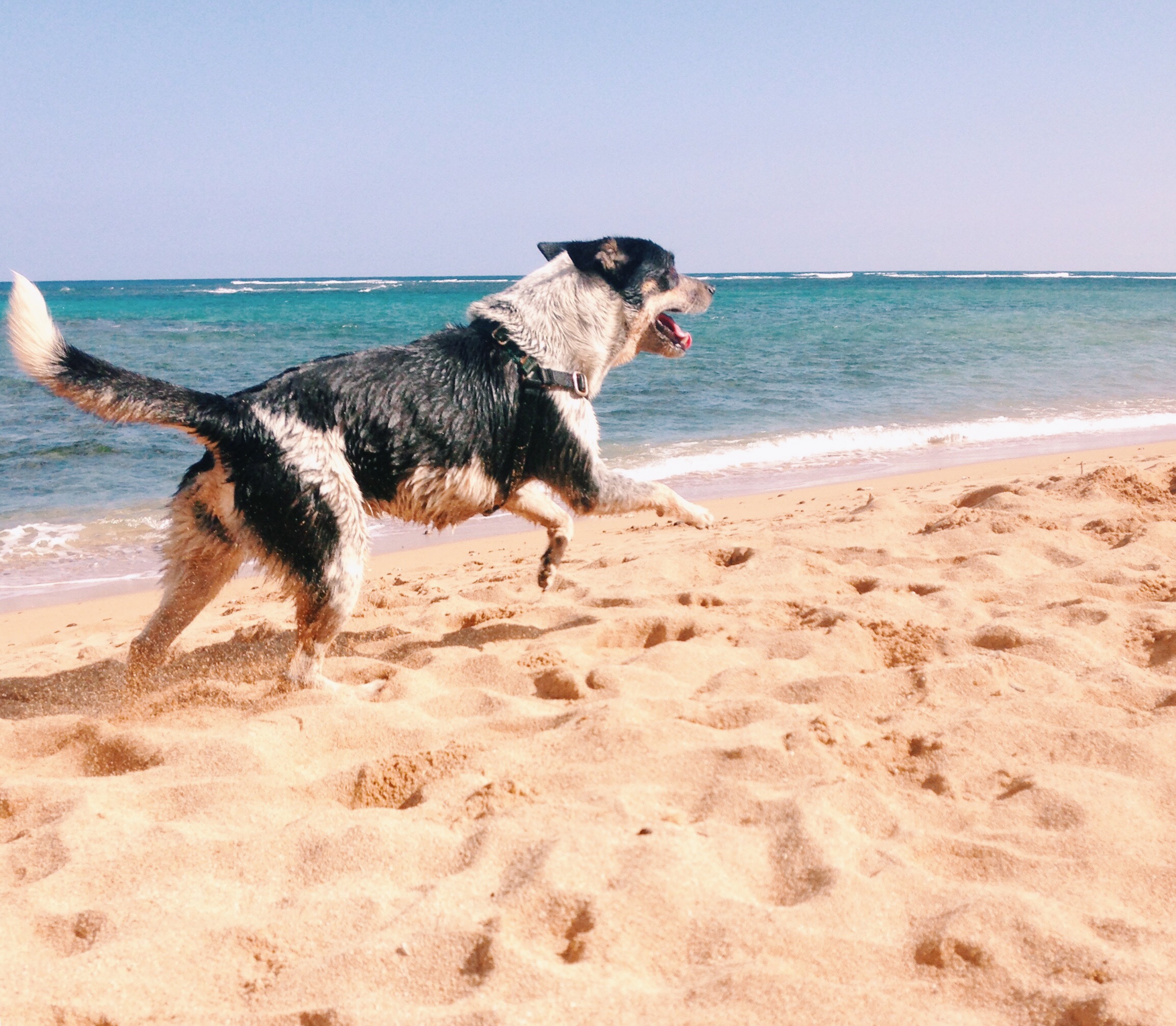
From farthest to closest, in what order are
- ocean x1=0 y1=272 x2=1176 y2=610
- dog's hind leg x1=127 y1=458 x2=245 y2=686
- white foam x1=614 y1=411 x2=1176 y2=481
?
white foam x1=614 y1=411 x2=1176 y2=481 → ocean x1=0 y1=272 x2=1176 y2=610 → dog's hind leg x1=127 y1=458 x2=245 y2=686

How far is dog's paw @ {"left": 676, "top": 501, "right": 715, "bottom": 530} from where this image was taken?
470 cm

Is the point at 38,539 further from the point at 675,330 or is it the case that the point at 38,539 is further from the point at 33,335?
the point at 675,330

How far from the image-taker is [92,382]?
3391mm

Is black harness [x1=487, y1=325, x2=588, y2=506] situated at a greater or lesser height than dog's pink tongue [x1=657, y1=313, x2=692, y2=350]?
lesser

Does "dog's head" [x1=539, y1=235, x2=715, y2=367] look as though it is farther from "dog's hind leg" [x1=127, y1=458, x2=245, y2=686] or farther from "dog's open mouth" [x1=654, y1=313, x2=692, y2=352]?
"dog's hind leg" [x1=127, y1=458, x2=245, y2=686]

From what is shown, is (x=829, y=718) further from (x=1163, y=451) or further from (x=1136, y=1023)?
(x=1163, y=451)

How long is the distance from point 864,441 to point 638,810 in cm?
940

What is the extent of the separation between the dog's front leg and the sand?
403mm

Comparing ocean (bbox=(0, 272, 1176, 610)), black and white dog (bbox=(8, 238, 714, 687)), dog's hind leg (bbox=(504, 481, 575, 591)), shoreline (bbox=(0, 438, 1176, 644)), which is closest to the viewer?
black and white dog (bbox=(8, 238, 714, 687))

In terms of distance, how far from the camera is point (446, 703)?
3629mm

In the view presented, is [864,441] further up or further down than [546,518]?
further down

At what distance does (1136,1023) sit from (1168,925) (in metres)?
0.44

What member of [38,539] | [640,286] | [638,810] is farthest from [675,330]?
[38,539]

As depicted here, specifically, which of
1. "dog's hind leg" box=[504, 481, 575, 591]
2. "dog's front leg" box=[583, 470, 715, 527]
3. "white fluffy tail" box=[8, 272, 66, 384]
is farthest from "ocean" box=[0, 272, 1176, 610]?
"dog's front leg" box=[583, 470, 715, 527]
